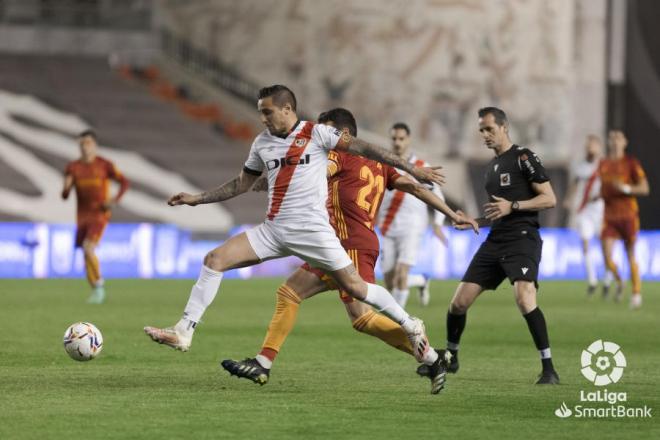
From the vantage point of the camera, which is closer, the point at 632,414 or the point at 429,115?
the point at 632,414

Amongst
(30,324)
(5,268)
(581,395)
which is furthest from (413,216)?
(5,268)

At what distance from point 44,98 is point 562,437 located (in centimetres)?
3024

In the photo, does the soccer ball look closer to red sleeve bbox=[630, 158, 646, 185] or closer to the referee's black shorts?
the referee's black shorts

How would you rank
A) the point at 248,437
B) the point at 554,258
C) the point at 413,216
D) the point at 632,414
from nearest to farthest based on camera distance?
the point at 248,437 → the point at 632,414 → the point at 413,216 → the point at 554,258

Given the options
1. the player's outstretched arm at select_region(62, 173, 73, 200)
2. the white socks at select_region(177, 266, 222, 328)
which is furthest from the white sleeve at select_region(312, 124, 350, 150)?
the player's outstretched arm at select_region(62, 173, 73, 200)

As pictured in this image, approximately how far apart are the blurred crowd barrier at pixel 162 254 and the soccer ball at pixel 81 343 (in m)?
15.6

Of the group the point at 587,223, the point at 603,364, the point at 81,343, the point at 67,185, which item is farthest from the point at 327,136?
the point at 587,223

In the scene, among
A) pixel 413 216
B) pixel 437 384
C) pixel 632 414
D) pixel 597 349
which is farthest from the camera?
pixel 413 216

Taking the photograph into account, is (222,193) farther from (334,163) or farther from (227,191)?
(334,163)

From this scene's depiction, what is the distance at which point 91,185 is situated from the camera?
778 inches

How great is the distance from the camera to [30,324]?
15.6m

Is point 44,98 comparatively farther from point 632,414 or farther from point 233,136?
point 632,414

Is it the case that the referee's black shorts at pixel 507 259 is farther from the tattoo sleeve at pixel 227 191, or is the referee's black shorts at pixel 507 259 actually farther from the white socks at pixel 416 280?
the white socks at pixel 416 280

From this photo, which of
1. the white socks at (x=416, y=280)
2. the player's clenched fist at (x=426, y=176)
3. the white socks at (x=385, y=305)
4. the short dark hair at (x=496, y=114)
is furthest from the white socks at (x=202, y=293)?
the white socks at (x=416, y=280)
